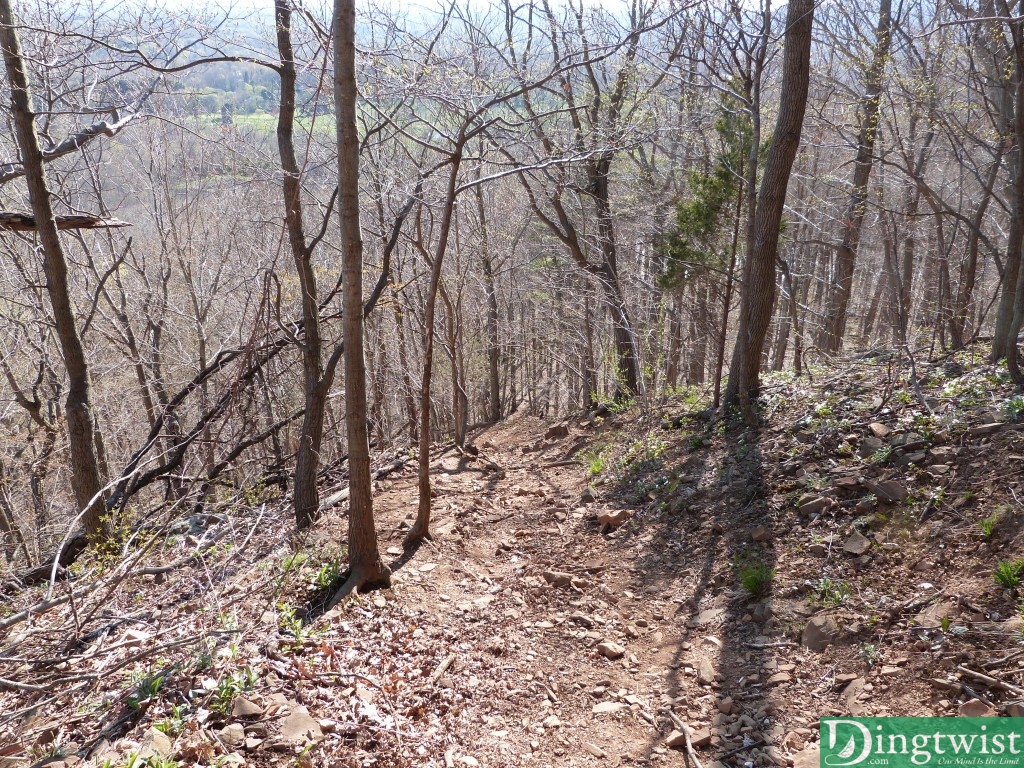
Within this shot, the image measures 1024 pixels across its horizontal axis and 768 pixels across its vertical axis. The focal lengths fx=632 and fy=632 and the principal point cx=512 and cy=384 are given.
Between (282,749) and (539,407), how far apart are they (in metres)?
13.1

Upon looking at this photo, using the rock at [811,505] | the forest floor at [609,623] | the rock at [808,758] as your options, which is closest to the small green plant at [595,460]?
the forest floor at [609,623]

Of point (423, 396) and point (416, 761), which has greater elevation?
point (423, 396)

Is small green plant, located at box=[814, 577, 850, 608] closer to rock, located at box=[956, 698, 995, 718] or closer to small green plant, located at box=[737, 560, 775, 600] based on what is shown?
small green plant, located at box=[737, 560, 775, 600]

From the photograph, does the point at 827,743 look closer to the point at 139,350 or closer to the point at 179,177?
the point at 139,350

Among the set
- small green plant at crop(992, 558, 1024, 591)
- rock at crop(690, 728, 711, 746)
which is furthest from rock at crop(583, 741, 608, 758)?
small green plant at crop(992, 558, 1024, 591)

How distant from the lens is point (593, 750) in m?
3.40

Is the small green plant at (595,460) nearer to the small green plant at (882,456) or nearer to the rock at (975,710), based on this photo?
the small green plant at (882,456)

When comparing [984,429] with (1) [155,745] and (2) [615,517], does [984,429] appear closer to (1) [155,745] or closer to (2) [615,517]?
(2) [615,517]

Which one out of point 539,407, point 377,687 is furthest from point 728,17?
point 539,407

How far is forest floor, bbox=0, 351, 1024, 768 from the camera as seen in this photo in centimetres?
310

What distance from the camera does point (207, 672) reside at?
3.29m

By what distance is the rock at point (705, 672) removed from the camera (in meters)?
3.76

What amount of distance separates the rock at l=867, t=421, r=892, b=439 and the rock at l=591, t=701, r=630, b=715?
10.4 ft

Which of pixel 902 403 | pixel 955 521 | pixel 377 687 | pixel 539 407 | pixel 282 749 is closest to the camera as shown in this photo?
pixel 282 749
